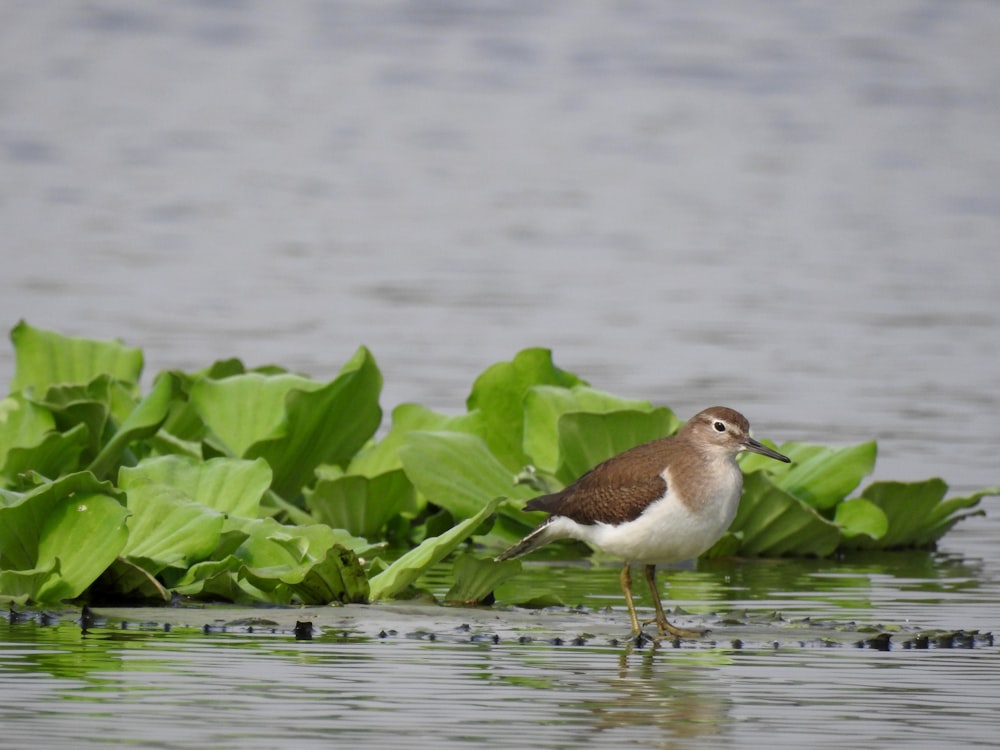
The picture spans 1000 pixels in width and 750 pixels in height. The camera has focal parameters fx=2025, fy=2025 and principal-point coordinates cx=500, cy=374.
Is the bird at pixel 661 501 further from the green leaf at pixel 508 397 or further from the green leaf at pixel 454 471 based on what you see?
the green leaf at pixel 508 397

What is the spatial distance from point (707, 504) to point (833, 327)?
26.8ft

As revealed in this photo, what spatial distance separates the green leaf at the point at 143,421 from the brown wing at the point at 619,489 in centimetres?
188

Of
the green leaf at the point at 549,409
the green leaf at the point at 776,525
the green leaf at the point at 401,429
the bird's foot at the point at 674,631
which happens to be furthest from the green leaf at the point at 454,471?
the bird's foot at the point at 674,631

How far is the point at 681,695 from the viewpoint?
657cm

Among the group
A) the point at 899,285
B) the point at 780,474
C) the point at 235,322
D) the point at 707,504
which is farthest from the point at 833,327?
the point at 707,504

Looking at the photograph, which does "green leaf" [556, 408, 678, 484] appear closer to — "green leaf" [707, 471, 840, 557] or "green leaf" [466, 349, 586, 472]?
"green leaf" [707, 471, 840, 557]

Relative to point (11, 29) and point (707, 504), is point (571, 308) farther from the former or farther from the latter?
point (11, 29)

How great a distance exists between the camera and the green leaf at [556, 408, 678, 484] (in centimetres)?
944

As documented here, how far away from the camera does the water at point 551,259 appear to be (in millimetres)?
6411

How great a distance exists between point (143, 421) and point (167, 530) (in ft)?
3.99

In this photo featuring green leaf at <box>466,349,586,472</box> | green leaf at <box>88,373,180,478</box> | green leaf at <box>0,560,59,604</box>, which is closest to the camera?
green leaf at <box>0,560,59,604</box>

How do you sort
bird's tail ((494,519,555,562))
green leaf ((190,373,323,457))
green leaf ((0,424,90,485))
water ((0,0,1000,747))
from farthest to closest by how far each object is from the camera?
1. green leaf ((190,373,323,457))
2. green leaf ((0,424,90,485))
3. bird's tail ((494,519,555,562))
4. water ((0,0,1000,747))

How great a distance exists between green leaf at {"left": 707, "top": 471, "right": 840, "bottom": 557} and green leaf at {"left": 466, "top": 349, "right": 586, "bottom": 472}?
118 cm

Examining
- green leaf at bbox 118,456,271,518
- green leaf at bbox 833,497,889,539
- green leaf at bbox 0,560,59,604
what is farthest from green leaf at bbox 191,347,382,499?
green leaf at bbox 833,497,889,539
